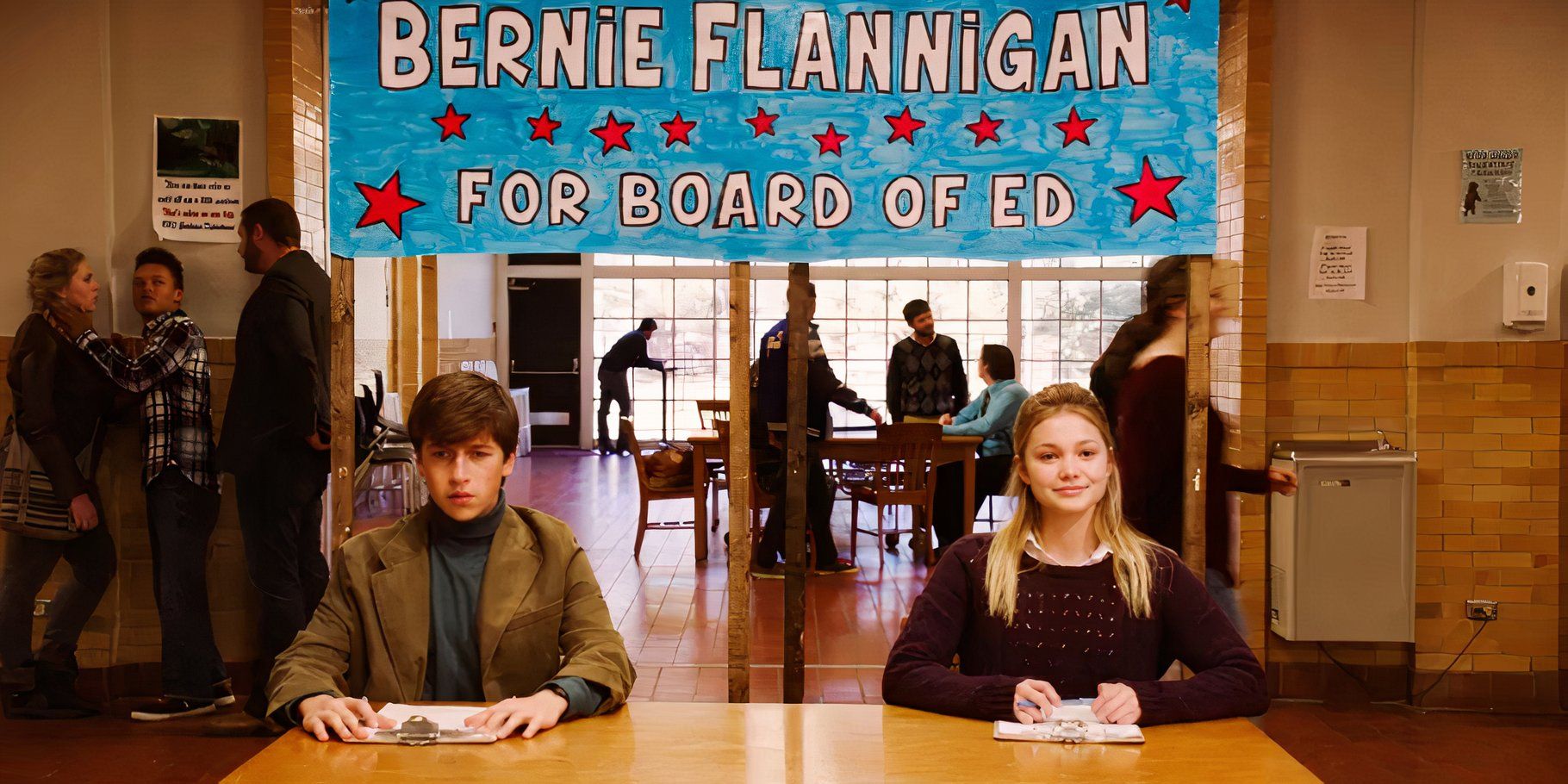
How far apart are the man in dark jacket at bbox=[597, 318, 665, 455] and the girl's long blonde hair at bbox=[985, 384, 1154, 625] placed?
333 inches

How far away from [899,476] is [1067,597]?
12.1ft

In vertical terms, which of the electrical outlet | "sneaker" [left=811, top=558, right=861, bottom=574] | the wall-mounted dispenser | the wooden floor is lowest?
the wooden floor

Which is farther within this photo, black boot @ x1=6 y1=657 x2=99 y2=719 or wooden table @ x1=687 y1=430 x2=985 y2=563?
wooden table @ x1=687 y1=430 x2=985 y2=563

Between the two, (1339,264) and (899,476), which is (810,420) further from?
(1339,264)

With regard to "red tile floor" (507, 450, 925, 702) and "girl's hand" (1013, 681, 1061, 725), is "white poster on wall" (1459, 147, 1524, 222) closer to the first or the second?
"red tile floor" (507, 450, 925, 702)

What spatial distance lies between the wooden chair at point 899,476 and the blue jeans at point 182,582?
292cm

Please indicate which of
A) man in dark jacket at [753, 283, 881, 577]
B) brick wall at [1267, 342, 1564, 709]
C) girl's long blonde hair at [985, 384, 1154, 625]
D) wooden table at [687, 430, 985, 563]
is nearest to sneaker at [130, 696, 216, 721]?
man in dark jacket at [753, 283, 881, 577]

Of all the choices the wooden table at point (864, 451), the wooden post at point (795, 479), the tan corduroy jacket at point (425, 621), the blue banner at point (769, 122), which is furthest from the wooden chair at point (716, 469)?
the tan corduroy jacket at point (425, 621)

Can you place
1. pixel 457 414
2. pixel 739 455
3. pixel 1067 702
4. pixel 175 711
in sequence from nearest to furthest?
pixel 1067 702 → pixel 457 414 → pixel 739 455 → pixel 175 711

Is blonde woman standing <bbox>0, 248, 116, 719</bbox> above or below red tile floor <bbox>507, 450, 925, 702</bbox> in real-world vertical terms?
above

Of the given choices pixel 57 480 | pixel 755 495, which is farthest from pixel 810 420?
pixel 57 480

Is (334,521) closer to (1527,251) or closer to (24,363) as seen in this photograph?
(24,363)

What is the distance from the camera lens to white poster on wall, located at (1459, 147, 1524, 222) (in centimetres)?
406

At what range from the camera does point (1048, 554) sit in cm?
207
